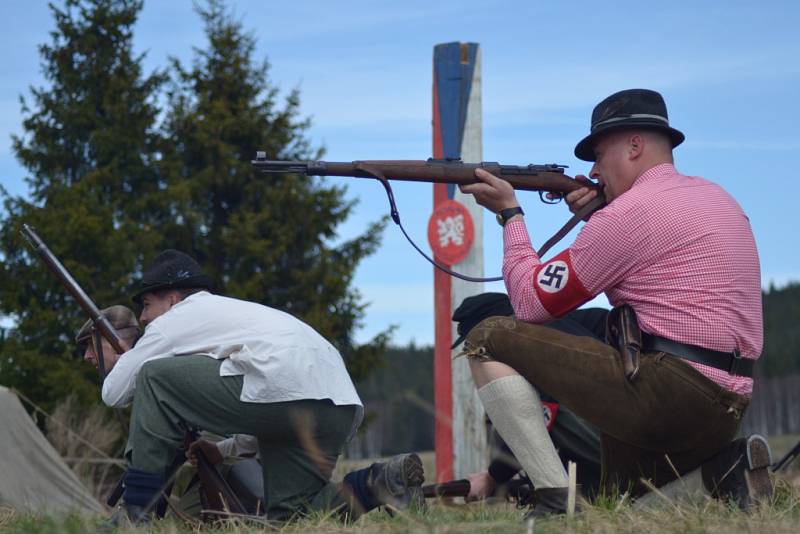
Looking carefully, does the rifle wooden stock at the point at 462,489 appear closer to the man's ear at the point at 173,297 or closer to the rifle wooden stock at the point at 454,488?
the rifle wooden stock at the point at 454,488

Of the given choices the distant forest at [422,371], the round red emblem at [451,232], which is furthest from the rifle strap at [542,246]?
the distant forest at [422,371]

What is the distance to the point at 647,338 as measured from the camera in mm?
4289

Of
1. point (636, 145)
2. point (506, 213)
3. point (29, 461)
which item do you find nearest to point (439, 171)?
point (506, 213)

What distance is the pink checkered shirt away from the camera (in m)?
4.20

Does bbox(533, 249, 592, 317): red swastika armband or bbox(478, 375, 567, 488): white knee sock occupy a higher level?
bbox(533, 249, 592, 317): red swastika armband

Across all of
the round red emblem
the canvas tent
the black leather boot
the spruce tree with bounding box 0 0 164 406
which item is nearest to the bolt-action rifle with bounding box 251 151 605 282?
the black leather boot

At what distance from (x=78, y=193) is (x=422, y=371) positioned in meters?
46.0

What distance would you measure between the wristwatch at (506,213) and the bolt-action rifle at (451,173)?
10.6 inches

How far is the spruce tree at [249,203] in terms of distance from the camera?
21.4m

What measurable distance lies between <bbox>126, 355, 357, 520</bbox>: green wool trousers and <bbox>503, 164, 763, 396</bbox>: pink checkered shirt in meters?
1.41

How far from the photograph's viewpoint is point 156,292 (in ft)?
18.5

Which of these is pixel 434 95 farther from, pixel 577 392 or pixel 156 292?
pixel 577 392

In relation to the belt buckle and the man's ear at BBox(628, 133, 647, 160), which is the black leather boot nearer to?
the belt buckle

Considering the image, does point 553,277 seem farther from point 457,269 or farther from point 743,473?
point 457,269
